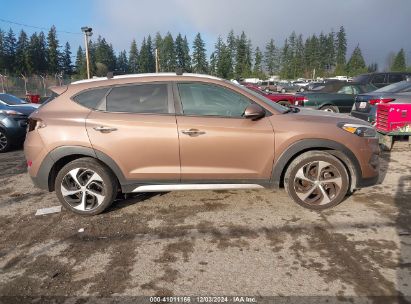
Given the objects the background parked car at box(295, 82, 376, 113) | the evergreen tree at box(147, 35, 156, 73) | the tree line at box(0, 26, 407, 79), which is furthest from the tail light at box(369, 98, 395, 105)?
the evergreen tree at box(147, 35, 156, 73)

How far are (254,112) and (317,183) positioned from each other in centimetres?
122

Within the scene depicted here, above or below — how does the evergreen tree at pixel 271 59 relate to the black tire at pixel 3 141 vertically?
above

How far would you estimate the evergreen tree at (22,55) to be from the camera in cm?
8475

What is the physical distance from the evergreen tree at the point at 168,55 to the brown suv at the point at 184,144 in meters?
102

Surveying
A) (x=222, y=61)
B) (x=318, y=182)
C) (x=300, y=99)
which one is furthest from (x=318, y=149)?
(x=222, y=61)

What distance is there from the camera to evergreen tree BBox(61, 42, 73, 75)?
100 metres

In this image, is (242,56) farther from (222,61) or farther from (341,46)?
(341,46)

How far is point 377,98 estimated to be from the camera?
751 centimetres

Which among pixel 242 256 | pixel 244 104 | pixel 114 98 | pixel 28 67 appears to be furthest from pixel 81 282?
pixel 28 67

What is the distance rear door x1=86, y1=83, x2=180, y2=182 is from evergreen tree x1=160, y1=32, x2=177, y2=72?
10223cm

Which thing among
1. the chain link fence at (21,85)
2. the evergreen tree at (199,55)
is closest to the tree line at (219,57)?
the evergreen tree at (199,55)

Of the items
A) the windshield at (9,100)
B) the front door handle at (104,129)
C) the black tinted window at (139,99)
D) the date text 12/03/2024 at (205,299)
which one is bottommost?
the date text 12/03/2024 at (205,299)

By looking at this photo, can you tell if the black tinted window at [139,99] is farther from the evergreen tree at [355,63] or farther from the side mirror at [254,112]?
the evergreen tree at [355,63]

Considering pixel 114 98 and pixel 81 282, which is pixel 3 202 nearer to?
pixel 114 98
